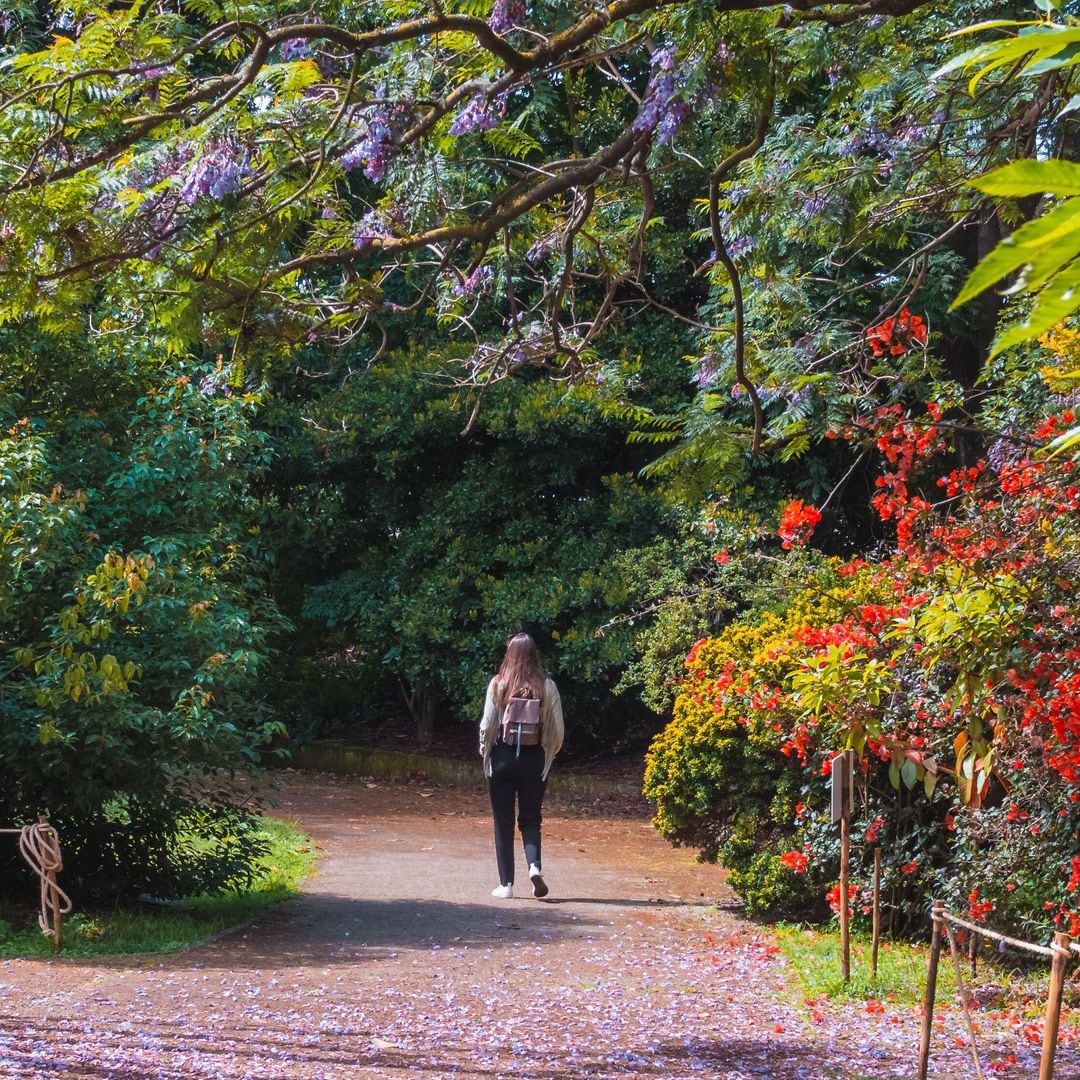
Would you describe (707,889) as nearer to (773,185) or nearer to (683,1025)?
(683,1025)

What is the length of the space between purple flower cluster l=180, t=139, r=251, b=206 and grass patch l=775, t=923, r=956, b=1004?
14.9 ft

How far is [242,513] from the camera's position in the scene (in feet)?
46.4

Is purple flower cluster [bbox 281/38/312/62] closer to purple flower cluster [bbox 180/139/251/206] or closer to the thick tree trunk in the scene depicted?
purple flower cluster [bbox 180/139/251/206]

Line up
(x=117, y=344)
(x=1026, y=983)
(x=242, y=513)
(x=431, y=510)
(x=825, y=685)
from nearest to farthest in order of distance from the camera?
(x=825, y=685) < (x=1026, y=983) < (x=117, y=344) < (x=242, y=513) < (x=431, y=510)

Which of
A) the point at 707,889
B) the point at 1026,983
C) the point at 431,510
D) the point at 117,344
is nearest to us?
the point at 1026,983

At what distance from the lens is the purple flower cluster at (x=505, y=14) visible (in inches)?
215

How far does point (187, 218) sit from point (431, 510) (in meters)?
10.8

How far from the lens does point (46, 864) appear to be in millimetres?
6508

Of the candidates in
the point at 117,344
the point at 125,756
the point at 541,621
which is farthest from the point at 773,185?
the point at 541,621

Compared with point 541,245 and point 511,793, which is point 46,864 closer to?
point 511,793

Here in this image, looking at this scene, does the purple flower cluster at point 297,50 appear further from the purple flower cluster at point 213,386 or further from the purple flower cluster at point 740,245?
the purple flower cluster at point 740,245

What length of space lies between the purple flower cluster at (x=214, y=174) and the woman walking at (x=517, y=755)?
4472 mm

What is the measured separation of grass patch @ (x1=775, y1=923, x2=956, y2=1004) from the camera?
6230 millimetres

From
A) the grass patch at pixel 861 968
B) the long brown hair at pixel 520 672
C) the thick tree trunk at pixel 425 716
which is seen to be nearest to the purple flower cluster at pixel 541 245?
the long brown hair at pixel 520 672
